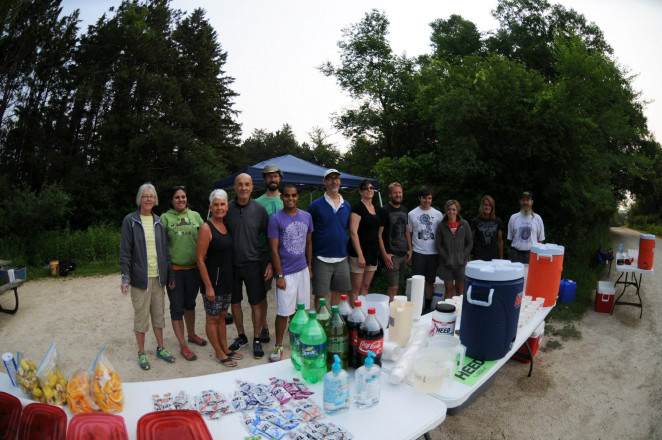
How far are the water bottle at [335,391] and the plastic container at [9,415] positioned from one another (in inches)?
49.0

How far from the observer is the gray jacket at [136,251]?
3305 millimetres

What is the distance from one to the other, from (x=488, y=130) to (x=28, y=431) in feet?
27.0

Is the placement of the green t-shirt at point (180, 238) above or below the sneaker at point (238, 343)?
above

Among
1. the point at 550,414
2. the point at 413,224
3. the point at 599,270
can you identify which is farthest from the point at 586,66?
the point at 550,414

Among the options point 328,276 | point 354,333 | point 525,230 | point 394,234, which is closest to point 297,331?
point 354,333

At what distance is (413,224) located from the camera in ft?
15.7

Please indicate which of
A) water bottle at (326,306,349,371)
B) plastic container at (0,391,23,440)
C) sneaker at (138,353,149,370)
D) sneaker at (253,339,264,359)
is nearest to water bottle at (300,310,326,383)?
water bottle at (326,306,349,371)

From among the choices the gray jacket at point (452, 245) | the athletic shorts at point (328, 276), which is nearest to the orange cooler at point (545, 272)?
the gray jacket at point (452, 245)

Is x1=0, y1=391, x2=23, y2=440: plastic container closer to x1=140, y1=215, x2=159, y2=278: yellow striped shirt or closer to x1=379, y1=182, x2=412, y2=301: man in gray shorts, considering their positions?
x1=140, y1=215, x2=159, y2=278: yellow striped shirt

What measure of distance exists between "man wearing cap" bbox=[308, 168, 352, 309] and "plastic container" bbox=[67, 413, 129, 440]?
7.82 feet

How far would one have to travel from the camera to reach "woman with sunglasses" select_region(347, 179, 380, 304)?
4.20 metres

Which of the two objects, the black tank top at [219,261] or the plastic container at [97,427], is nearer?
the plastic container at [97,427]

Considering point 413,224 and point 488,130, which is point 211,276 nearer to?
point 413,224

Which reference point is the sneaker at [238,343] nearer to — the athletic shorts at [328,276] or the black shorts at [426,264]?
the athletic shorts at [328,276]
